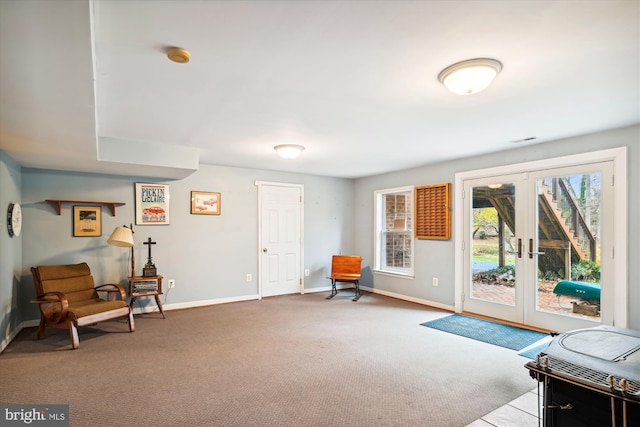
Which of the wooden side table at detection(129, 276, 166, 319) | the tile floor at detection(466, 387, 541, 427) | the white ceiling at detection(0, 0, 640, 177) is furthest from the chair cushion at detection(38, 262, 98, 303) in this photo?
the tile floor at detection(466, 387, 541, 427)

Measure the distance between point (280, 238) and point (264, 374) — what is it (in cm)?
342

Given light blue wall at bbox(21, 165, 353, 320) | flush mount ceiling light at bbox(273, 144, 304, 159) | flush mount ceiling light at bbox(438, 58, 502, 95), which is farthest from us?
light blue wall at bbox(21, 165, 353, 320)

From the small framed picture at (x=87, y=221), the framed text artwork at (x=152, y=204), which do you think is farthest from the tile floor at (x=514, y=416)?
the small framed picture at (x=87, y=221)

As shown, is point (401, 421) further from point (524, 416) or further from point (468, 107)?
point (468, 107)

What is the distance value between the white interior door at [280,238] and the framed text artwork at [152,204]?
1.52 m

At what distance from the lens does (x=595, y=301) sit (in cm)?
368

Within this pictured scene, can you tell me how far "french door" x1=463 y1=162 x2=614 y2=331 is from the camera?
3652 mm

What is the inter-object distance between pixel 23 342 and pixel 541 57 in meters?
5.31

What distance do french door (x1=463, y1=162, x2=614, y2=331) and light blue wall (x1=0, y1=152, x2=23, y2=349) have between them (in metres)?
5.51

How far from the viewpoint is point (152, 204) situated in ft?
16.7

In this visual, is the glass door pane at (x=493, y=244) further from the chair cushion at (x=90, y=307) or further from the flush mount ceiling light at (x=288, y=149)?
the chair cushion at (x=90, y=307)

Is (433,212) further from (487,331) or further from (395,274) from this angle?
(487,331)

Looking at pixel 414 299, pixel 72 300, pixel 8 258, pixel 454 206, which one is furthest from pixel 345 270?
pixel 8 258

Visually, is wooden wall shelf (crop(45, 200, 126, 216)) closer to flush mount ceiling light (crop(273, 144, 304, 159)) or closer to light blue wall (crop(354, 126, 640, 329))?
flush mount ceiling light (crop(273, 144, 304, 159))
